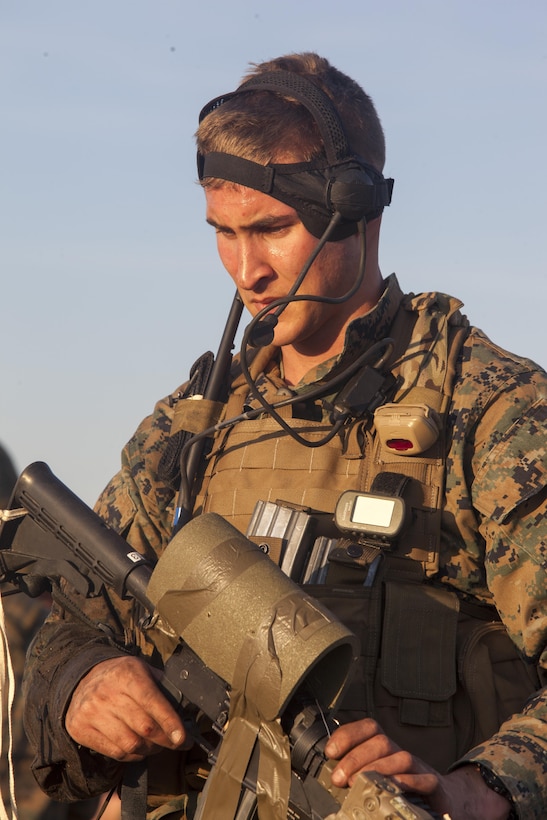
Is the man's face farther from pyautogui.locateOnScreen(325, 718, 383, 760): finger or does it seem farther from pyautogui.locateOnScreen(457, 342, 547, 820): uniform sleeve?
pyautogui.locateOnScreen(325, 718, 383, 760): finger

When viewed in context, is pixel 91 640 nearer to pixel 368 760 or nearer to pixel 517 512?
pixel 368 760

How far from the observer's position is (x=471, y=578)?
365 cm

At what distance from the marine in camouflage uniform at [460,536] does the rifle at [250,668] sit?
1.21 feet

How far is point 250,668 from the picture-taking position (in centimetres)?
292

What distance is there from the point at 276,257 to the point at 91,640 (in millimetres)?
1483

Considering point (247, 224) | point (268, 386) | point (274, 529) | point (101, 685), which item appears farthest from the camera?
point (268, 386)

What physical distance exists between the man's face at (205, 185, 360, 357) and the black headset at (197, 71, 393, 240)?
40mm

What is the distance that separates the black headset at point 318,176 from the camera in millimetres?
4012

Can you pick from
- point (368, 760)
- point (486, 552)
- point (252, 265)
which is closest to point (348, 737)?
point (368, 760)

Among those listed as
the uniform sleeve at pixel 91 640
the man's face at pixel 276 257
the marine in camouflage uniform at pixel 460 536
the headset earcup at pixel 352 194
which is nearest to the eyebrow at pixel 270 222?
the man's face at pixel 276 257

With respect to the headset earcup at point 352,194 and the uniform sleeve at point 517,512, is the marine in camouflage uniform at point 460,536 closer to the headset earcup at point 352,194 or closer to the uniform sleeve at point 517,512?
the uniform sleeve at point 517,512

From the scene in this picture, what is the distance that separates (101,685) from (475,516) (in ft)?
4.23

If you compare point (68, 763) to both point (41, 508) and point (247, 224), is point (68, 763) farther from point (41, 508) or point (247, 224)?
point (247, 224)

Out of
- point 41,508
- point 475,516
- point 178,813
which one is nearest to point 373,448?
point 475,516
